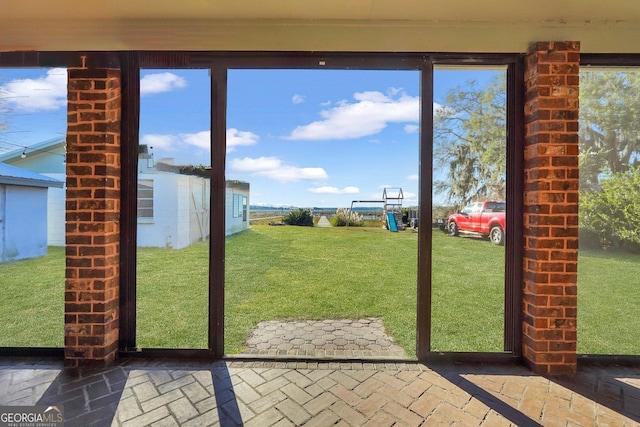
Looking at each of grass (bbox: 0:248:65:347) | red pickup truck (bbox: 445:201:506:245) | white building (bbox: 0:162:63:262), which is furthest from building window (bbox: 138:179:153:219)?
red pickup truck (bbox: 445:201:506:245)

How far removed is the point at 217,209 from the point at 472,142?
2.05 metres

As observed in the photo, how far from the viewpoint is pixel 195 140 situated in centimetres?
223

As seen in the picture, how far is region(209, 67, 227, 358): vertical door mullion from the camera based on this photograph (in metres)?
2.16

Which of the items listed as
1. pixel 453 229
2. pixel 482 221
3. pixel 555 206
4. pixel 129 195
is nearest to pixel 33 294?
pixel 129 195

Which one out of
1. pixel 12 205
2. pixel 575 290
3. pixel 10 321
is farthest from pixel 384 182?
pixel 10 321

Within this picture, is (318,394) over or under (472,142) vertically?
under

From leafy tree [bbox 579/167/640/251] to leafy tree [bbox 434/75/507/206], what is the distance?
71 cm

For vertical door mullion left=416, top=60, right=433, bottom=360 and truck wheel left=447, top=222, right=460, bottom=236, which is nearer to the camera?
vertical door mullion left=416, top=60, right=433, bottom=360

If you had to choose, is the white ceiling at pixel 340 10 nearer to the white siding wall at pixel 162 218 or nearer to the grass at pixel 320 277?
the white siding wall at pixel 162 218

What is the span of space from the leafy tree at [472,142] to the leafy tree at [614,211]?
712 millimetres

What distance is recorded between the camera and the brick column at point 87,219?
79.0 inches

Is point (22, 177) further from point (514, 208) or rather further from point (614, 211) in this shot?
point (614, 211)

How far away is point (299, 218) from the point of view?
124 inches

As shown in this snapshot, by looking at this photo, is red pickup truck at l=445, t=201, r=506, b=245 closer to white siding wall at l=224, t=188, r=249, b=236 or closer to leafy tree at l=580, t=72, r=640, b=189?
leafy tree at l=580, t=72, r=640, b=189
